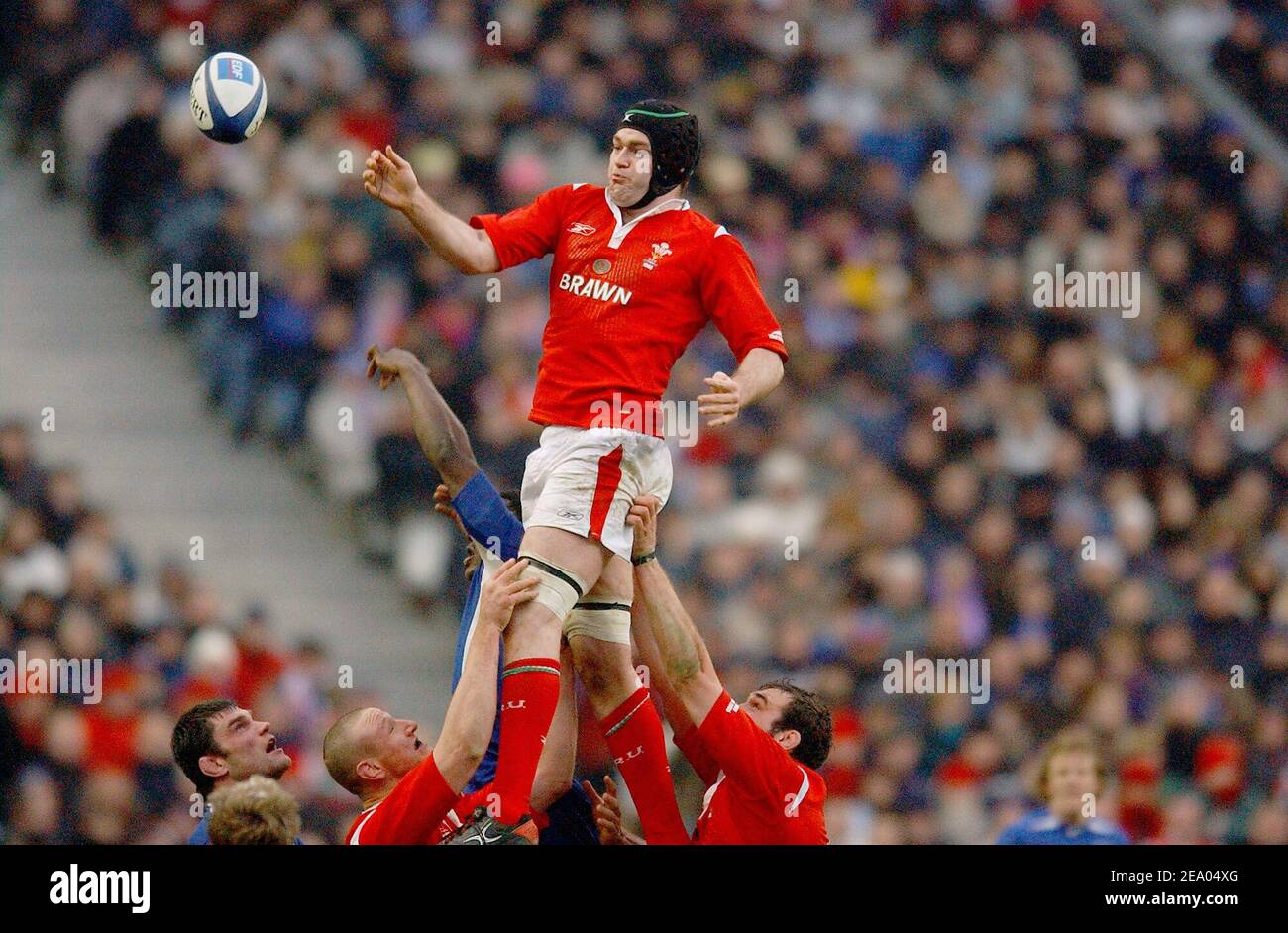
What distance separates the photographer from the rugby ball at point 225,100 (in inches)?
262

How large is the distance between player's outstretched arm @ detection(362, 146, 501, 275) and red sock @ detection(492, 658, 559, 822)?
1199 millimetres

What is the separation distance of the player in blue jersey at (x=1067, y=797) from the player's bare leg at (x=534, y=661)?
1981 millimetres

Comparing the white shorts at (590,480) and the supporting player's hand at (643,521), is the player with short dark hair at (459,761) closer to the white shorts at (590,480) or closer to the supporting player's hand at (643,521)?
→ the white shorts at (590,480)

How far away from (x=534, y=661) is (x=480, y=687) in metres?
0.23

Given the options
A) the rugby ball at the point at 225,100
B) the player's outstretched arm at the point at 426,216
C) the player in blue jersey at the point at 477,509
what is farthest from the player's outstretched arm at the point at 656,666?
the rugby ball at the point at 225,100

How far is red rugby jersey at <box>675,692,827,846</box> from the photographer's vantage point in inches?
229

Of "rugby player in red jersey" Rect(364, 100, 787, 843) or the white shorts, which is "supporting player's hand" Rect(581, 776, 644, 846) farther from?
the white shorts

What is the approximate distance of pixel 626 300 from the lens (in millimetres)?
5934

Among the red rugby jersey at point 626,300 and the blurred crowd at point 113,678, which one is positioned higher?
the red rugby jersey at point 626,300

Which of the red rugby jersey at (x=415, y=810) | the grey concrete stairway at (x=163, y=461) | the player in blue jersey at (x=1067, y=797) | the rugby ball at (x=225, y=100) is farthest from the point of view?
the grey concrete stairway at (x=163, y=461)

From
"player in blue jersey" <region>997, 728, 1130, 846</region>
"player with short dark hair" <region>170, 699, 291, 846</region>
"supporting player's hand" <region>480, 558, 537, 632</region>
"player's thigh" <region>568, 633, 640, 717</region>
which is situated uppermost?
"supporting player's hand" <region>480, 558, 537, 632</region>

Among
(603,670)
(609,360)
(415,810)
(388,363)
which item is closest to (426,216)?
(388,363)

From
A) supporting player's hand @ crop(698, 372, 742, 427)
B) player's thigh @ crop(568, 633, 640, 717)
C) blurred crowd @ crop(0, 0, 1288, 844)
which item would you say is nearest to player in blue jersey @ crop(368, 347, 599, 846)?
player's thigh @ crop(568, 633, 640, 717)
